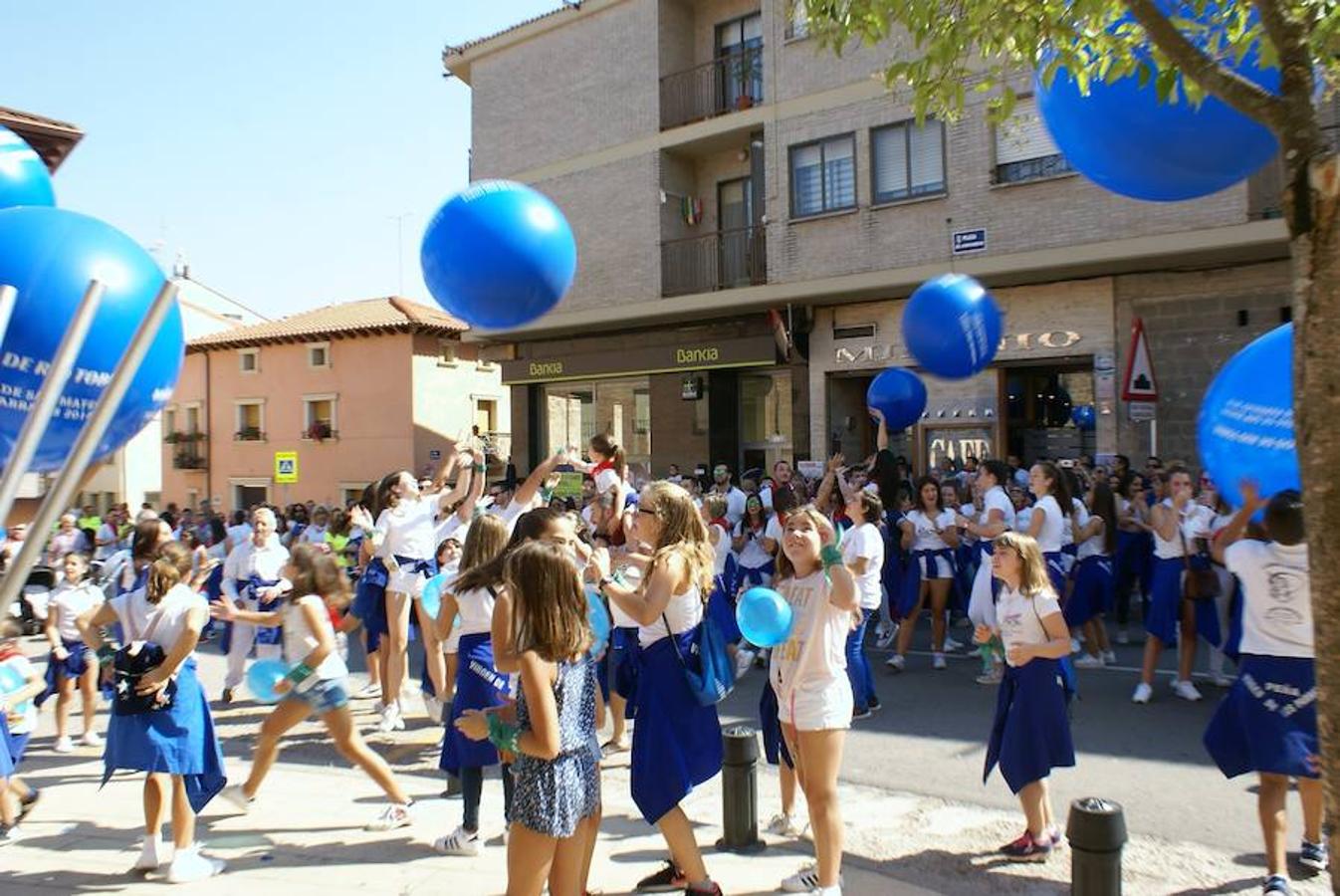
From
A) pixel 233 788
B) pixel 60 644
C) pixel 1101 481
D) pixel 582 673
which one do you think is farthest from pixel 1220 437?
pixel 60 644

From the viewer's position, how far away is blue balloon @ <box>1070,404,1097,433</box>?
1559 cm

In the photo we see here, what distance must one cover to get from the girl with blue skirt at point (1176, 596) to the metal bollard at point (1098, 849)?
435 centimetres

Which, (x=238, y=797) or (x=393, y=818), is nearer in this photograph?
(x=393, y=818)

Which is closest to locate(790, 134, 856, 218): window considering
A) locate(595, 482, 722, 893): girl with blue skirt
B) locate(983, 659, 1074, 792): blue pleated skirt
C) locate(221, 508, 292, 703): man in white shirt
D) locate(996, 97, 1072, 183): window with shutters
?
locate(996, 97, 1072, 183): window with shutters

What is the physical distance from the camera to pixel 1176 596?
783 centimetres

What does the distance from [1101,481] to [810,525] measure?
549cm

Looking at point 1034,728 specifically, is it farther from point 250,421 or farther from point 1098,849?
point 250,421

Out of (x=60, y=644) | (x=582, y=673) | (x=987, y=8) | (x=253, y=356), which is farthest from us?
(x=253, y=356)

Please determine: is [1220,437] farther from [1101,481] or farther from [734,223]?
[734,223]

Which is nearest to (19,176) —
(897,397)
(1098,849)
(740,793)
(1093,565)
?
(740,793)

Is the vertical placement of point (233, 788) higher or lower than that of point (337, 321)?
lower

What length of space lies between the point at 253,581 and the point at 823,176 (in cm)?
1221

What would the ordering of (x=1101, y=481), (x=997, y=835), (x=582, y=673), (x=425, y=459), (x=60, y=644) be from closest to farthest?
(x=582, y=673) < (x=997, y=835) < (x=60, y=644) < (x=1101, y=481) < (x=425, y=459)

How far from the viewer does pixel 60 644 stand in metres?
7.99
